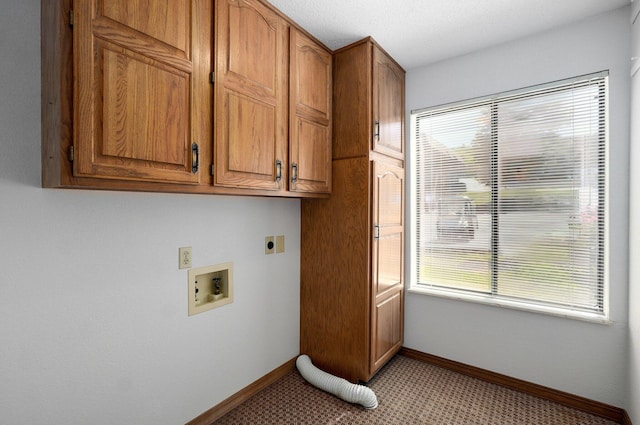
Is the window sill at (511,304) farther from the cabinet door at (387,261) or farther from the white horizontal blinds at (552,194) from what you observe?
the cabinet door at (387,261)

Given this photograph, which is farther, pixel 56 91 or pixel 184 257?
pixel 184 257

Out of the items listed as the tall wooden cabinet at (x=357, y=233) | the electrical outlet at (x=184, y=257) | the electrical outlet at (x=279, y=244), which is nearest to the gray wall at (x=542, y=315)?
the tall wooden cabinet at (x=357, y=233)

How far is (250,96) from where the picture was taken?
5.21ft

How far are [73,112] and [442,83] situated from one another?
248 cm

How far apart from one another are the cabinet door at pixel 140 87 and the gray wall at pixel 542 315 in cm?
193

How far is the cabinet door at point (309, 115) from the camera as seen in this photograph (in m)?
1.89

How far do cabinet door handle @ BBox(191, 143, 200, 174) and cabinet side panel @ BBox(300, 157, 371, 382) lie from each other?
43.8 inches

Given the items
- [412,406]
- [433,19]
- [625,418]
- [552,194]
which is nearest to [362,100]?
[433,19]

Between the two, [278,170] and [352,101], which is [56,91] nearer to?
[278,170]

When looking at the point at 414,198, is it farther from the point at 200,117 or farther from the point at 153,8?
the point at 153,8

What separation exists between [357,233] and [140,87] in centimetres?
151

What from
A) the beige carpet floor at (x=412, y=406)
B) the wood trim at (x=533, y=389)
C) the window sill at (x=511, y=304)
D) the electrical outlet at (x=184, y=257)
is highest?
the electrical outlet at (x=184, y=257)

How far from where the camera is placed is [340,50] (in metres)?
2.21

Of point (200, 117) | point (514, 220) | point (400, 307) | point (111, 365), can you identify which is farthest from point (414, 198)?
point (111, 365)
